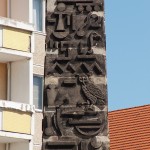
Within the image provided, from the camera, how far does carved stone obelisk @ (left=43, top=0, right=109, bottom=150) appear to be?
44.6 ft

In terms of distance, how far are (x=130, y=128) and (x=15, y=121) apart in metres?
11.9

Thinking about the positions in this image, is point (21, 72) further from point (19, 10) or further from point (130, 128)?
point (130, 128)

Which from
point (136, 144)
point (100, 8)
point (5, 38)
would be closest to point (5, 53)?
point (5, 38)

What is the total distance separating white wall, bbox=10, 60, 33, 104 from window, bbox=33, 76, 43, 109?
489 millimetres

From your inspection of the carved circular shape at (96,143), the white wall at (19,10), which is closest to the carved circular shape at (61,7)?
the carved circular shape at (96,143)

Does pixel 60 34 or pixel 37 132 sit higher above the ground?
pixel 37 132

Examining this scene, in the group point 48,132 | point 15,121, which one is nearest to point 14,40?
point 15,121

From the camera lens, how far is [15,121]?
32.6 meters

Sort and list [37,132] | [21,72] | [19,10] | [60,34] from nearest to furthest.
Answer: [60,34] < [21,72] < [37,132] < [19,10]

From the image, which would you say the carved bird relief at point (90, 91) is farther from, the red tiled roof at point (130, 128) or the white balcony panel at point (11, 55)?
the red tiled roof at point (130, 128)

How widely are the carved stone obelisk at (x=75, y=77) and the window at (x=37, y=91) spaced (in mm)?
21180

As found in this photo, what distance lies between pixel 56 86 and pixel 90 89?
390 mm

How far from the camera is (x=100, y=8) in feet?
46.1

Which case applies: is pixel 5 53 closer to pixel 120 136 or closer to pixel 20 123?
pixel 20 123
